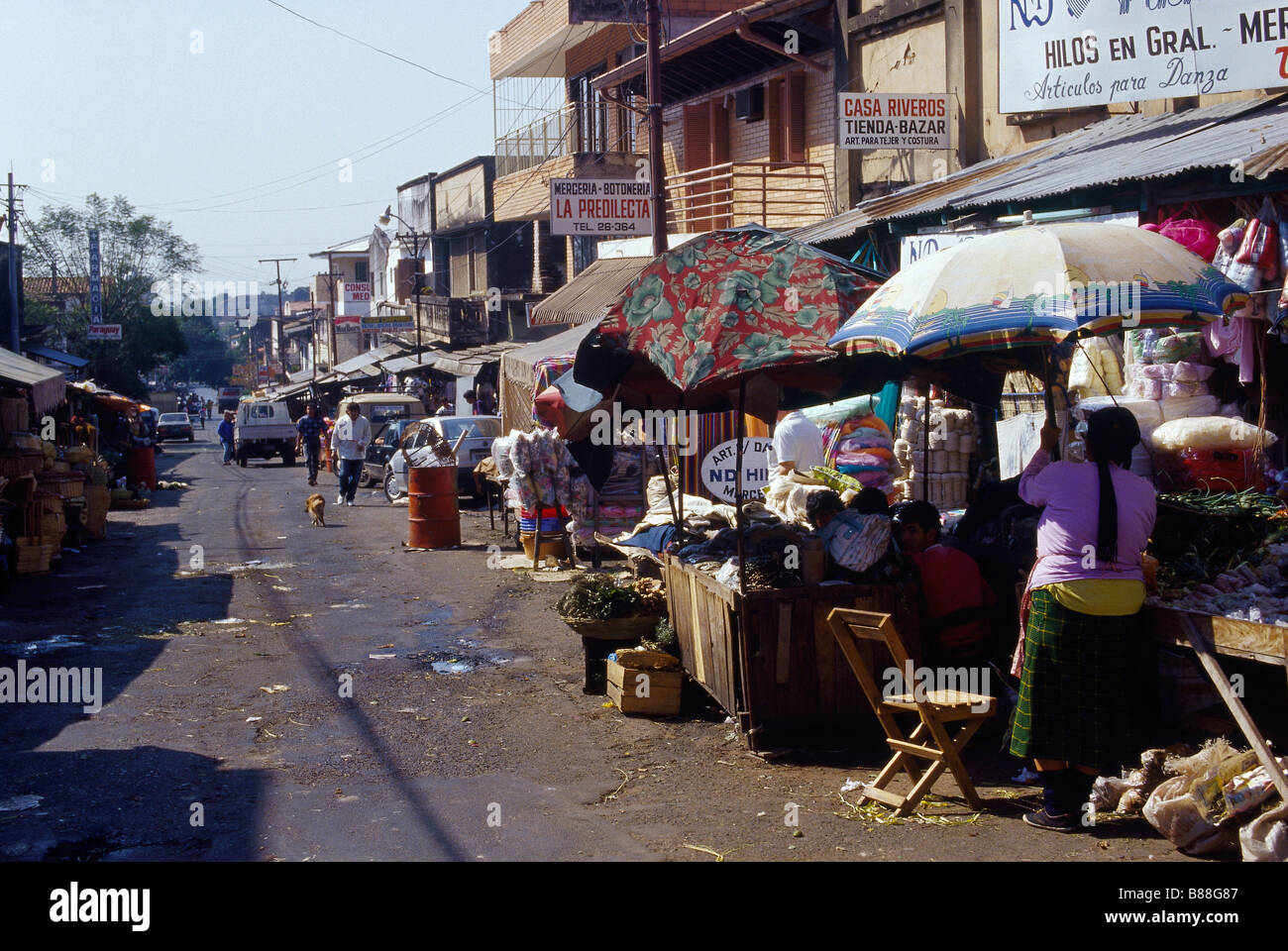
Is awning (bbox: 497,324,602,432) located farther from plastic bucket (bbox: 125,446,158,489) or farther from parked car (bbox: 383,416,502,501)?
plastic bucket (bbox: 125,446,158,489)

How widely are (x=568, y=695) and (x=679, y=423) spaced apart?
6.49m

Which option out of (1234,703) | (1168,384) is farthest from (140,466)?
(1234,703)

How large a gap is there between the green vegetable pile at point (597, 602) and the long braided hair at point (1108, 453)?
155 inches

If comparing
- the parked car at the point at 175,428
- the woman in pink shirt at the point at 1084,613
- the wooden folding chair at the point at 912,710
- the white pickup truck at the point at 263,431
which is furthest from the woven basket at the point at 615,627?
the parked car at the point at 175,428

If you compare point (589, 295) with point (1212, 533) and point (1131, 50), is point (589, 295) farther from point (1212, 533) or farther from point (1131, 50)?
point (1212, 533)

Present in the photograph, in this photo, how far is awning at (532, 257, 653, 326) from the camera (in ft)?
60.6

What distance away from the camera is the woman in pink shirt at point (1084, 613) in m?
5.65

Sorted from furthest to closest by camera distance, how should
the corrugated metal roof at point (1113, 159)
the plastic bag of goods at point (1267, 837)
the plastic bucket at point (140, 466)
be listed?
the plastic bucket at point (140, 466) < the corrugated metal roof at point (1113, 159) < the plastic bag of goods at point (1267, 837)

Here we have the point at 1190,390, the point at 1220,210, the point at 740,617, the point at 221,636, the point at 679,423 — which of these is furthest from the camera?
the point at 679,423

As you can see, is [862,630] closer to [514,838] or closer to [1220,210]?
[514,838]

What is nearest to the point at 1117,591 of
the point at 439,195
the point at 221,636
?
the point at 221,636

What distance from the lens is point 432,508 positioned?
16.8 metres

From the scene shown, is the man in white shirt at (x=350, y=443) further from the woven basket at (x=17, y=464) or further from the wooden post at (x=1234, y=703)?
the wooden post at (x=1234, y=703)

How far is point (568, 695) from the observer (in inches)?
352
